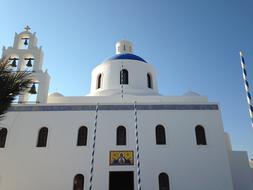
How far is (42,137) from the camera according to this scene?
11.2 metres

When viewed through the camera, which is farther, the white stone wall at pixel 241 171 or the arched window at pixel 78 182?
the white stone wall at pixel 241 171

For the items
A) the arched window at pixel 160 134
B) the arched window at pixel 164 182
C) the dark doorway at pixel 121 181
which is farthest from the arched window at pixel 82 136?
the arched window at pixel 164 182

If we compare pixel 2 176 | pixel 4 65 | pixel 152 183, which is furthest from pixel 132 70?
pixel 4 65

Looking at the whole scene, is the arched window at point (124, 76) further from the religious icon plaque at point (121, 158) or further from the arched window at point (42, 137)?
the arched window at point (42, 137)

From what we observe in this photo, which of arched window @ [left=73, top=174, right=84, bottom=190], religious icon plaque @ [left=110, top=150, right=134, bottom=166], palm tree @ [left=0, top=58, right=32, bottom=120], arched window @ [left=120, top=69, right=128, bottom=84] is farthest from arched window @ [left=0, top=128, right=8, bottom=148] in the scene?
arched window @ [left=120, top=69, right=128, bottom=84]

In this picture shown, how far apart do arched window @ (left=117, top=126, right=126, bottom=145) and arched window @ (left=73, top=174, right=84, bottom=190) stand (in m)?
2.26

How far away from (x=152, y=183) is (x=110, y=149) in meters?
2.38

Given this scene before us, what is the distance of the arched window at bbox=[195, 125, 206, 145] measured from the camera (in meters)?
11.1

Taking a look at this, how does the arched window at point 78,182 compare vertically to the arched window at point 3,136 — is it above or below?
below

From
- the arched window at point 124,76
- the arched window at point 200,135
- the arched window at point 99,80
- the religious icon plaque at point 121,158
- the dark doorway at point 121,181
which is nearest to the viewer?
the religious icon plaque at point 121,158

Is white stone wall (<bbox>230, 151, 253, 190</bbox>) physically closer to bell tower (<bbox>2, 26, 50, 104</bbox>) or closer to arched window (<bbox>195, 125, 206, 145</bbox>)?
arched window (<bbox>195, 125, 206, 145</bbox>)

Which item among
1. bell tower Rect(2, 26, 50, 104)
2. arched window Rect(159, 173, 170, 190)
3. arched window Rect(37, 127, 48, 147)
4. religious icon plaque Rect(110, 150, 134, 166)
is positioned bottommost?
arched window Rect(159, 173, 170, 190)

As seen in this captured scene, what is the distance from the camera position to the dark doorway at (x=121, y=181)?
10812 millimetres

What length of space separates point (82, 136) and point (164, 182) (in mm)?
4318
